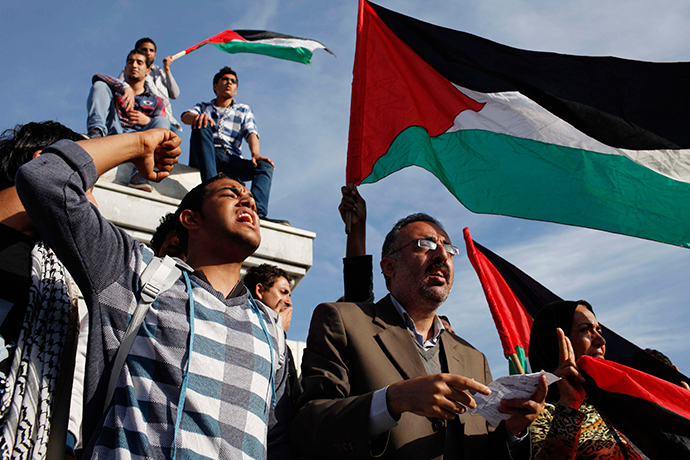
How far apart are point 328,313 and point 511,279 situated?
11.2 ft

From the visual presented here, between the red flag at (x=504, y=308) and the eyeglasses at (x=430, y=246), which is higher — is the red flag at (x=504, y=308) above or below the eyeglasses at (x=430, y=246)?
above

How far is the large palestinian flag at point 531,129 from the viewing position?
431cm

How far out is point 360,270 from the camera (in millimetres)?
3830

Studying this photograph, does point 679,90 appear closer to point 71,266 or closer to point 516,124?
point 516,124

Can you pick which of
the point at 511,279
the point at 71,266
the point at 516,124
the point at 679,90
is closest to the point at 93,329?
the point at 71,266

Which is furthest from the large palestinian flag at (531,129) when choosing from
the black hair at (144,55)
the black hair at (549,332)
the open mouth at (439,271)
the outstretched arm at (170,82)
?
the outstretched arm at (170,82)

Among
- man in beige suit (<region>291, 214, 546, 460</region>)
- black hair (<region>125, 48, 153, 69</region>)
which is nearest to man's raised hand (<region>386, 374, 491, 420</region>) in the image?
man in beige suit (<region>291, 214, 546, 460</region>)

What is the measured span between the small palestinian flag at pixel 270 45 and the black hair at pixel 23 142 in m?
6.64

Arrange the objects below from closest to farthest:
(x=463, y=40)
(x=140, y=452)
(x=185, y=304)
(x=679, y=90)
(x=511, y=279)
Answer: (x=140, y=452), (x=185, y=304), (x=679, y=90), (x=463, y=40), (x=511, y=279)

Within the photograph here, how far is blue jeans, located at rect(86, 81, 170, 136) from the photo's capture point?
7008 millimetres

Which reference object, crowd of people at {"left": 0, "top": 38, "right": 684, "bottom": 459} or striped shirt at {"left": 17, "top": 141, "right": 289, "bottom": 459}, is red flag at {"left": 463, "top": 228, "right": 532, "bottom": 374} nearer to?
crowd of people at {"left": 0, "top": 38, "right": 684, "bottom": 459}

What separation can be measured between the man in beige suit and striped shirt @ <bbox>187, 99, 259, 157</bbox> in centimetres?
442

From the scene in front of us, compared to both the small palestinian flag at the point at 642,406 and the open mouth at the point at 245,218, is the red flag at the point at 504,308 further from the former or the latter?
the open mouth at the point at 245,218

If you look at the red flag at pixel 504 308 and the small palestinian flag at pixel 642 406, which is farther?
the red flag at pixel 504 308
